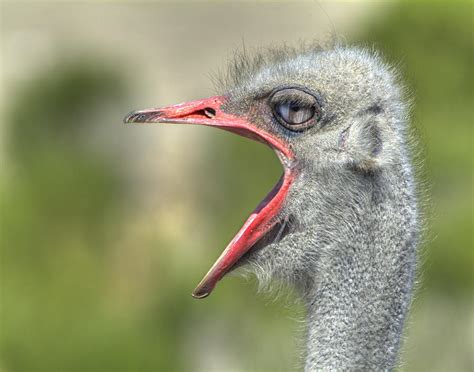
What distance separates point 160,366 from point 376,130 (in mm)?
8041

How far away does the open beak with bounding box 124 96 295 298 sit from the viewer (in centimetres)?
362

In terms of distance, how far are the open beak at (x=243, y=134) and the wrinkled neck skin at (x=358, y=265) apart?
0.10 metres

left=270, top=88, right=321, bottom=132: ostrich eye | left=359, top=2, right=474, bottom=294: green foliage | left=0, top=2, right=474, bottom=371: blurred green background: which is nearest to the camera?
left=270, top=88, right=321, bottom=132: ostrich eye

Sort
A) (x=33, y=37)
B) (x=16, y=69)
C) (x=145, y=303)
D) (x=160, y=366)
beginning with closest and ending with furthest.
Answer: (x=160, y=366), (x=145, y=303), (x=16, y=69), (x=33, y=37)

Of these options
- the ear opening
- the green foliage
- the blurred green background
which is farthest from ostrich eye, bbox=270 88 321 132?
the green foliage

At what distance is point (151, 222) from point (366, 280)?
38.3ft

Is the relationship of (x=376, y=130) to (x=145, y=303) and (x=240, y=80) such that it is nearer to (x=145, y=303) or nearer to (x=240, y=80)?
(x=240, y=80)

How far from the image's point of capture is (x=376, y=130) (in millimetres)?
3590

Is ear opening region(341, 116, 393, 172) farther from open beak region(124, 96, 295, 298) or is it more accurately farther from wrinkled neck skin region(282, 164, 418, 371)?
open beak region(124, 96, 295, 298)

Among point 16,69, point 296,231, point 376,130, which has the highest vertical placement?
point 16,69

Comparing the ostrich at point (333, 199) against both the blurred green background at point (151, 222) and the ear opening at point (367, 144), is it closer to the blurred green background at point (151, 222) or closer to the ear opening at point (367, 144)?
the ear opening at point (367, 144)

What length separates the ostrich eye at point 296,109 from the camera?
3.65m

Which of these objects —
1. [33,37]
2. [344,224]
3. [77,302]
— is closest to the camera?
[344,224]

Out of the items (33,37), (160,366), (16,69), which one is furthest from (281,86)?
(33,37)
